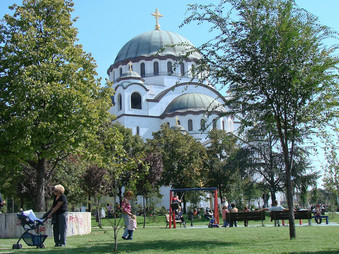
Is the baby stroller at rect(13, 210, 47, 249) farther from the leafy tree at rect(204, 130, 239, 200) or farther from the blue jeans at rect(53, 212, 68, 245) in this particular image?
the leafy tree at rect(204, 130, 239, 200)

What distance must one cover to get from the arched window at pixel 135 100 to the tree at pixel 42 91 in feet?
126

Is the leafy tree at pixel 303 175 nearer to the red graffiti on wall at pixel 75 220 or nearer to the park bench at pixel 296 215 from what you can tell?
the park bench at pixel 296 215

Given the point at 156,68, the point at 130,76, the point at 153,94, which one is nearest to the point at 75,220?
the point at 130,76

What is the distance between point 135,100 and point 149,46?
910 cm

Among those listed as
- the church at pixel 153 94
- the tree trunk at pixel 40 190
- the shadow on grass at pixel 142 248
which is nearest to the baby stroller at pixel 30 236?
the shadow on grass at pixel 142 248

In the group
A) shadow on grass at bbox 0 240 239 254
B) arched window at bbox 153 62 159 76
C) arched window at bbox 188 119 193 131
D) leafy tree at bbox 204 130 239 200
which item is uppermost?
arched window at bbox 153 62 159 76

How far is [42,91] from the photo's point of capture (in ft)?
50.5

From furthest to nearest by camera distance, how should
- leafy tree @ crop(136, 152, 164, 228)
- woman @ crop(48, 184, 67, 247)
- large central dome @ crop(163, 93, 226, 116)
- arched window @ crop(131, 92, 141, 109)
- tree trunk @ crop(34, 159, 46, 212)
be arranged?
arched window @ crop(131, 92, 141, 109), large central dome @ crop(163, 93, 226, 116), leafy tree @ crop(136, 152, 164, 228), tree trunk @ crop(34, 159, 46, 212), woman @ crop(48, 184, 67, 247)

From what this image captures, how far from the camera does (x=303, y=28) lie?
1138 cm

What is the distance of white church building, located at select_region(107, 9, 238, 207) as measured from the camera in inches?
2063

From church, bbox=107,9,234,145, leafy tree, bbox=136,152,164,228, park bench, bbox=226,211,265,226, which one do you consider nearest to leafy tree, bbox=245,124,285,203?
leafy tree, bbox=136,152,164,228

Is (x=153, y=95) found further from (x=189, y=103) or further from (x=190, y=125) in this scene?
(x=190, y=125)

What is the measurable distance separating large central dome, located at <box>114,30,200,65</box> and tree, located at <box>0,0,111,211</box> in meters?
41.3

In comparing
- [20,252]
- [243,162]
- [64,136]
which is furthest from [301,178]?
[20,252]
